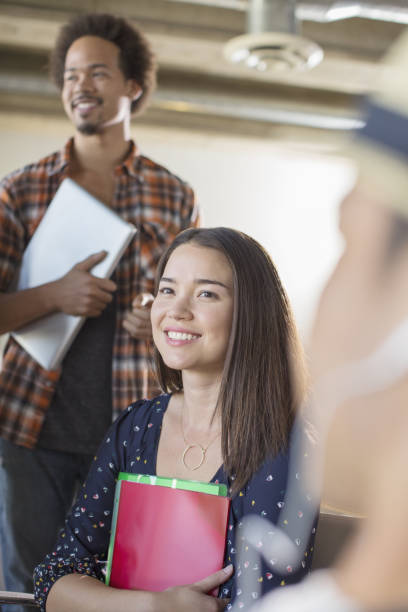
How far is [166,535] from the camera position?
3.84 ft

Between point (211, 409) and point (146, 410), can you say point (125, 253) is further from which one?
point (211, 409)

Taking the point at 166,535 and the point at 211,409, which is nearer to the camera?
the point at 166,535

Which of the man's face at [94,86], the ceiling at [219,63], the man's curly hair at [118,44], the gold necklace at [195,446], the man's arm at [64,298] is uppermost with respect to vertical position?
the ceiling at [219,63]

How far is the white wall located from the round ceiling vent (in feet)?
10.5

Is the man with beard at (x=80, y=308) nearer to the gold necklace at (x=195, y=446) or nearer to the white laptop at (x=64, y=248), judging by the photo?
the white laptop at (x=64, y=248)

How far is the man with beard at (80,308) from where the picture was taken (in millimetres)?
1698

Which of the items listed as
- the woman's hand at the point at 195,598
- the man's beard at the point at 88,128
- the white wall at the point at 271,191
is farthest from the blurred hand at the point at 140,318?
the white wall at the point at 271,191

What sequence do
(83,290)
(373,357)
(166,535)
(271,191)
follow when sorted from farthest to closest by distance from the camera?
(271,191) < (83,290) < (166,535) < (373,357)

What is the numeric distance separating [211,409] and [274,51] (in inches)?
95.4

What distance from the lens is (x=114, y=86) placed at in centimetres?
196

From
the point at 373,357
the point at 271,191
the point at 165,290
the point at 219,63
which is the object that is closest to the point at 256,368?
Result: the point at 165,290

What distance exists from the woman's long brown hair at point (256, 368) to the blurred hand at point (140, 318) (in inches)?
13.5

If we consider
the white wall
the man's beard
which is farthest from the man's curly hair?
the white wall

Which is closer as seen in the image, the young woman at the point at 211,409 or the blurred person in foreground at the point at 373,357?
Answer: the blurred person in foreground at the point at 373,357
